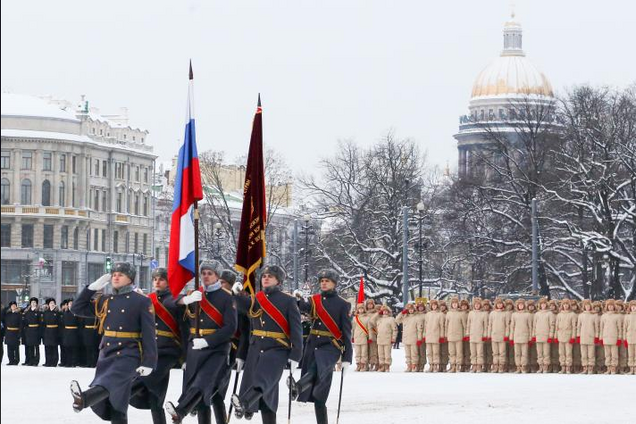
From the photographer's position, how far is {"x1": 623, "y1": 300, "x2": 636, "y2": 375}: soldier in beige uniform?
3394 centimetres

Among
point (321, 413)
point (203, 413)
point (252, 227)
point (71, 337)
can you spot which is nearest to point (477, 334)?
point (71, 337)

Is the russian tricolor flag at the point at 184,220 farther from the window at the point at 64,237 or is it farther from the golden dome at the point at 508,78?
the golden dome at the point at 508,78

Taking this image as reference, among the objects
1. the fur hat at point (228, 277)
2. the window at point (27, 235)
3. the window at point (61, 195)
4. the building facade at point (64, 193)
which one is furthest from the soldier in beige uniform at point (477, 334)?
the window at point (61, 195)

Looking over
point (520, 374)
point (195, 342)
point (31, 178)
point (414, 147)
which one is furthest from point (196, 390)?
point (31, 178)

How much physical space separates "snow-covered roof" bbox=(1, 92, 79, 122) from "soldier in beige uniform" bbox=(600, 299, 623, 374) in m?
90.5

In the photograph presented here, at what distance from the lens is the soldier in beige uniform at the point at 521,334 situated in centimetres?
3478

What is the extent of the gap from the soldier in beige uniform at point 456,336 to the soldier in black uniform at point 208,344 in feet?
65.9

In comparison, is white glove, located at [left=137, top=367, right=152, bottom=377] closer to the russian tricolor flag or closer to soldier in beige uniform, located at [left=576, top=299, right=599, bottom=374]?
the russian tricolor flag

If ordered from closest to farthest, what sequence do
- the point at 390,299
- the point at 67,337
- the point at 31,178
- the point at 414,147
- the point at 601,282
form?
the point at 67,337 → the point at 601,282 → the point at 390,299 → the point at 414,147 → the point at 31,178

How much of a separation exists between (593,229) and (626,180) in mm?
2117

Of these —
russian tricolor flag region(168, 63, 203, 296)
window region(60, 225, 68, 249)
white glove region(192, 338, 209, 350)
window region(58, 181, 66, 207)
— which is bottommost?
white glove region(192, 338, 209, 350)

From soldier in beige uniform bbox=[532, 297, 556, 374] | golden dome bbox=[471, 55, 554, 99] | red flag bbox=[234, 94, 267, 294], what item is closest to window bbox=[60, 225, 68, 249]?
golden dome bbox=[471, 55, 554, 99]

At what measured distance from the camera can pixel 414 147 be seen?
74.2 metres

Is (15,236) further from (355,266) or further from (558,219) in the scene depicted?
(558,219)
